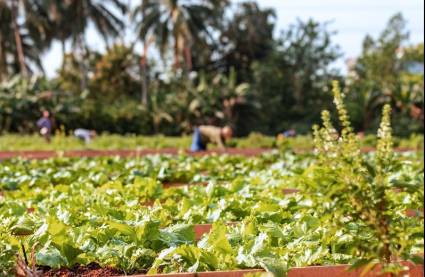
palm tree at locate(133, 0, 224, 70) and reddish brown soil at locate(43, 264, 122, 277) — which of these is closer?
reddish brown soil at locate(43, 264, 122, 277)

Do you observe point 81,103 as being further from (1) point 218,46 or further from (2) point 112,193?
(2) point 112,193

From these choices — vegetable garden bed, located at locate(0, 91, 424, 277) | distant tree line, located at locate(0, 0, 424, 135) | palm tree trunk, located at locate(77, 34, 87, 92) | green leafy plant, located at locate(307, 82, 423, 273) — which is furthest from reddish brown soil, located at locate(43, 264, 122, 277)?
palm tree trunk, located at locate(77, 34, 87, 92)

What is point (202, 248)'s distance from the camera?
361 centimetres

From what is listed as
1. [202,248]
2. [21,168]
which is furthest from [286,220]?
[21,168]

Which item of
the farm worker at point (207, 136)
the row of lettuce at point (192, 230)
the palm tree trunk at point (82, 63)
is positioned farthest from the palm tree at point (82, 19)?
the row of lettuce at point (192, 230)

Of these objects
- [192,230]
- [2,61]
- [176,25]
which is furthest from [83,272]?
[2,61]

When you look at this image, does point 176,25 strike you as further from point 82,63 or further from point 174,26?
point 82,63

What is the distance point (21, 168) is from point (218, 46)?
29.2m

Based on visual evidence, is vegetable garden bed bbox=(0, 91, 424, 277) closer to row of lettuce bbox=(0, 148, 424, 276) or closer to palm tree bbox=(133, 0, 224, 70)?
row of lettuce bbox=(0, 148, 424, 276)

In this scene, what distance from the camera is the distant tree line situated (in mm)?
29406

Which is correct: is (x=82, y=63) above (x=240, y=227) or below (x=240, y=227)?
above

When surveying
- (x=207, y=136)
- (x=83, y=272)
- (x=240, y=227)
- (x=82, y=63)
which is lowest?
(x=83, y=272)

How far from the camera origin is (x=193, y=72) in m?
37.1

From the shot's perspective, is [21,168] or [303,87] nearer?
[21,168]
